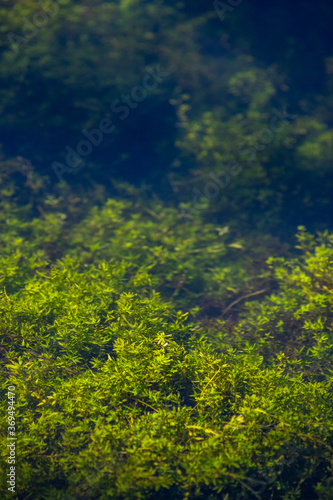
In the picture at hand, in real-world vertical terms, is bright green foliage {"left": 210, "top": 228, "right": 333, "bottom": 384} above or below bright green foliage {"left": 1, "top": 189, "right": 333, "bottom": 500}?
below

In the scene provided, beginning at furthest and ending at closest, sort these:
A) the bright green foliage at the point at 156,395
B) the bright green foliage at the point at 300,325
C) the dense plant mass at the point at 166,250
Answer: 1. the bright green foliage at the point at 300,325
2. the dense plant mass at the point at 166,250
3. the bright green foliage at the point at 156,395

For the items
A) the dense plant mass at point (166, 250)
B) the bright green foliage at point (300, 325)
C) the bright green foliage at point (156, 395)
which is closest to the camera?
the bright green foliage at point (156, 395)

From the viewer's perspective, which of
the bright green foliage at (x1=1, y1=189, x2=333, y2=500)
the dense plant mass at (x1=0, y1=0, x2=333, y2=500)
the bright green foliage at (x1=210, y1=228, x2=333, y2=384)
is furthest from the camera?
the bright green foliage at (x1=210, y1=228, x2=333, y2=384)

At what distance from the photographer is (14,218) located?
649 cm

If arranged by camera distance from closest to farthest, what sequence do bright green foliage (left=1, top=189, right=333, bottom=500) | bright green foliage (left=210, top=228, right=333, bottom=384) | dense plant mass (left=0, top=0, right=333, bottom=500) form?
bright green foliage (left=1, top=189, right=333, bottom=500) → dense plant mass (left=0, top=0, right=333, bottom=500) → bright green foliage (left=210, top=228, right=333, bottom=384)

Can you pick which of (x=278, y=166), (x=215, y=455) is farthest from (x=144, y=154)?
(x=215, y=455)

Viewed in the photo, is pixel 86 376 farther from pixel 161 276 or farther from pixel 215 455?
pixel 161 276

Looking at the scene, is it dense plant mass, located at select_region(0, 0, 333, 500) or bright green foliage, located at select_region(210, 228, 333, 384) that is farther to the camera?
bright green foliage, located at select_region(210, 228, 333, 384)

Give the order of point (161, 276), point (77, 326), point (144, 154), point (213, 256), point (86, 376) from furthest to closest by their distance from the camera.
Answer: point (144, 154)
point (213, 256)
point (161, 276)
point (77, 326)
point (86, 376)

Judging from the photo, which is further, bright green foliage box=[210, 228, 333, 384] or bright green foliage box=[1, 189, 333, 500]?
bright green foliage box=[210, 228, 333, 384]

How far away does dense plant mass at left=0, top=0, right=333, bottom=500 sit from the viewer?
10.7 ft

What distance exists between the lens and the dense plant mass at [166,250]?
10.7 ft

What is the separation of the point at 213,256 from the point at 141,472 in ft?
12.9

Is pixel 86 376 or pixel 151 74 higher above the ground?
pixel 151 74
